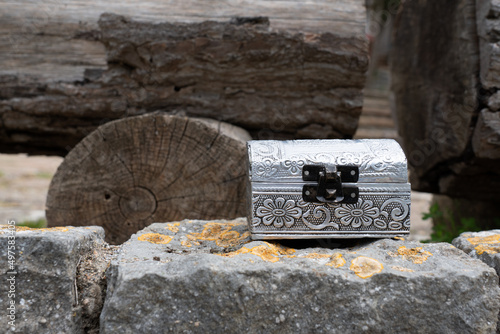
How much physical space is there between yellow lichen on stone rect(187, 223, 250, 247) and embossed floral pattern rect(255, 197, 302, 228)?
158 millimetres

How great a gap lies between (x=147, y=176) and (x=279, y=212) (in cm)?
99

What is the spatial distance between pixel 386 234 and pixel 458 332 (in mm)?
454

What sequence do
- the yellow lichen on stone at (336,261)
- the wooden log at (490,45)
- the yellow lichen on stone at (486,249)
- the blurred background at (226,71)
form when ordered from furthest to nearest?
the blurred background at (226,71)
the wooden log at (490,45)
the yellow lichen on stone at (486,249)
the yellow lichen on stone at (336,261)

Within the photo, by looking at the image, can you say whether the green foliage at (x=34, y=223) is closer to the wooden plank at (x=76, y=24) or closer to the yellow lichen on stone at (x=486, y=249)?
the wooden plank at (x=76, y=24)

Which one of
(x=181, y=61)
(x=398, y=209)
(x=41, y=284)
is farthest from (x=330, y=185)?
(x=181, y=61)

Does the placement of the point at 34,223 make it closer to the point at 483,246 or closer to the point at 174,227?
the point at 174,227

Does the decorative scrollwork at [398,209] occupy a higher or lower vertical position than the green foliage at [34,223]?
higher

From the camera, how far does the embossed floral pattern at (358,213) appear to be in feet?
5.78

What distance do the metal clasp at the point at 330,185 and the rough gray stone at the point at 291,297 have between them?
32cm

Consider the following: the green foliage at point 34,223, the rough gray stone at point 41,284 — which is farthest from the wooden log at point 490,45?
the green foliage at point 34,223

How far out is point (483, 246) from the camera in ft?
5.61

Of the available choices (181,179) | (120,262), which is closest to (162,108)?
(181,179)

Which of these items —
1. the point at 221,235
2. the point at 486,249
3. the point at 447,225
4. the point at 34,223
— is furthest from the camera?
the point at 34,223

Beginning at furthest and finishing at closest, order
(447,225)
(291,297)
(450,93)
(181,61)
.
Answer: (447,225) < (450,93) < (181,61) < (291,297)
